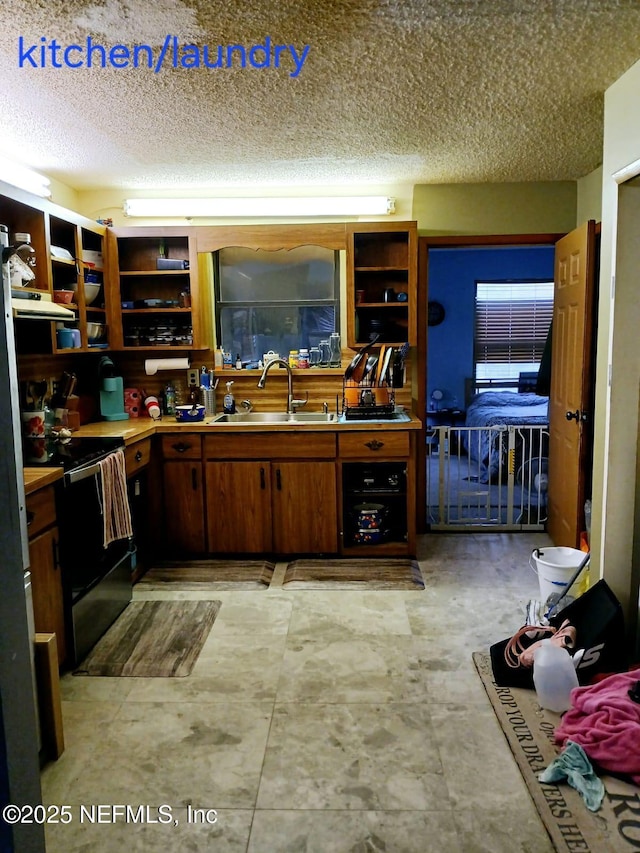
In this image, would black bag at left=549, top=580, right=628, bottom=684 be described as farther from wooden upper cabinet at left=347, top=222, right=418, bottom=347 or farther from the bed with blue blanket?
the bed with blue blanket

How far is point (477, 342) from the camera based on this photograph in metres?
8.04

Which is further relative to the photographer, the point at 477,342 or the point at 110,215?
the point at 477,342

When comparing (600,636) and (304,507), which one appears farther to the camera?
(304,507)

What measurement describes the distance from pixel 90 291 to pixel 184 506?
5.00ft

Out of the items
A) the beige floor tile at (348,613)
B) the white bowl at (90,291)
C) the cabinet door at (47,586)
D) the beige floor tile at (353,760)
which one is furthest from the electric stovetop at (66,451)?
the beige floor tile at (353,760)

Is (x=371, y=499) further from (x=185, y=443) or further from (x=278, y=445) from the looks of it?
Result: (x=185, y=443)

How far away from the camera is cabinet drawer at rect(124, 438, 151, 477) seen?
11.6ft

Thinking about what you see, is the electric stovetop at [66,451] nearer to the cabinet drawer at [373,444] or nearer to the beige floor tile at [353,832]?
the cabinet drawer at [373,444]

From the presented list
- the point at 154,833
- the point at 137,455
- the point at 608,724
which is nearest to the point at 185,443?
the point at 137,455

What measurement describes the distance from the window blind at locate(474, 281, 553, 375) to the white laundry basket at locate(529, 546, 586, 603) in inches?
197

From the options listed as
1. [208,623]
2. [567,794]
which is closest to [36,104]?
[208,623]

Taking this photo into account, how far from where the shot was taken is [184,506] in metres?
4.06

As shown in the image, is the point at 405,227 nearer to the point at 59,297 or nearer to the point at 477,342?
the point at 59,297

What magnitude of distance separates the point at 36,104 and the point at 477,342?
6.26m
